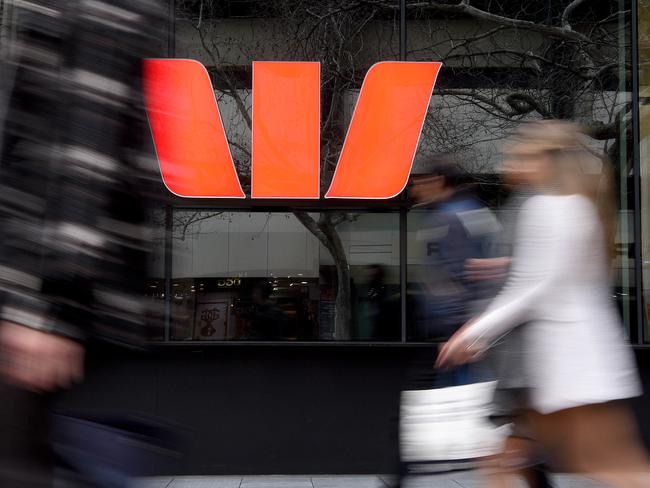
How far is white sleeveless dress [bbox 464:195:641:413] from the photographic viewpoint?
10.0ft

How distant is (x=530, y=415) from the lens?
131 inches

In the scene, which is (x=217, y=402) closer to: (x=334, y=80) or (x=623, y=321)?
(x=334, y=80)

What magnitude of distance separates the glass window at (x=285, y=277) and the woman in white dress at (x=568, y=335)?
296cm

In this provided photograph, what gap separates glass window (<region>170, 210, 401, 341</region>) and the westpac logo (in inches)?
9.7

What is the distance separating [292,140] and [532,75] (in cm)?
205

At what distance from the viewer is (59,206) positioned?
1.72 m

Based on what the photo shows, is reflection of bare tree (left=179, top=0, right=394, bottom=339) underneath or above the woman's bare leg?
above

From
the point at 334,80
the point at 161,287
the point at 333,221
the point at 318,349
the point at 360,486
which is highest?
the point at 334,80

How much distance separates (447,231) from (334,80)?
2.64 m

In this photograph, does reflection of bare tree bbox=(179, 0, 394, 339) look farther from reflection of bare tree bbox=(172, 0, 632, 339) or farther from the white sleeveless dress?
the white sleeveless dress

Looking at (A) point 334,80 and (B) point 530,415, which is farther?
(A) point 334,80

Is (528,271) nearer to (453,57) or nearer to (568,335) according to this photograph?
(568,335)

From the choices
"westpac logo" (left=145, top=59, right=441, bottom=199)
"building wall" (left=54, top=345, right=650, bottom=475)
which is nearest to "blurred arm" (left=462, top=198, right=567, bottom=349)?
"westpac logo" (left=145, top=59, right=441, bottom=199)

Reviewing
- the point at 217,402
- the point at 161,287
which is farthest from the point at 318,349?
the point at 161,287
